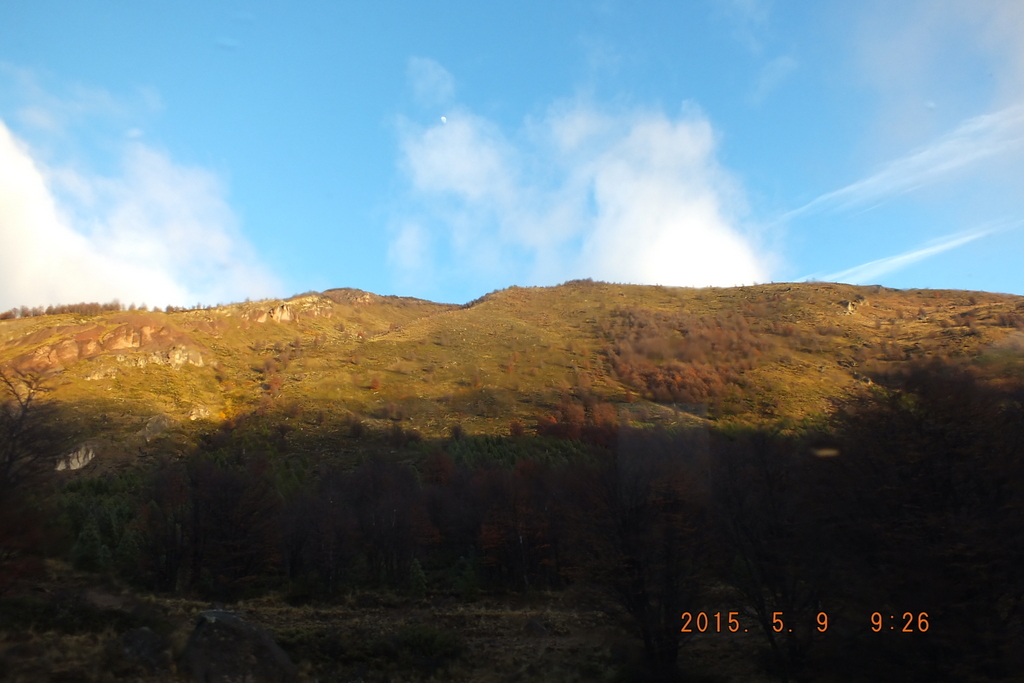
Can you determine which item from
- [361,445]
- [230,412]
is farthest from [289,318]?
[361,445]

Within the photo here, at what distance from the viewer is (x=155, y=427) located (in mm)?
70312

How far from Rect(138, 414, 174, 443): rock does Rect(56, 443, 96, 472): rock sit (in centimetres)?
607

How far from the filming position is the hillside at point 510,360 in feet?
196

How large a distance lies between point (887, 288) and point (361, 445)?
368ft

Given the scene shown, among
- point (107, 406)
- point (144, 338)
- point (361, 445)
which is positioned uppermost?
point (144, 338)

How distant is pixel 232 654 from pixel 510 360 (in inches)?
3295

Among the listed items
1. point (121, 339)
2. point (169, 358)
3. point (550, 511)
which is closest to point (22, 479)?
point (550, 511)

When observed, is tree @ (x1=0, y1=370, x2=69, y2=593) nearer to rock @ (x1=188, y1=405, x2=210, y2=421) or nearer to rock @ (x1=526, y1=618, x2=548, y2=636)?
rock @ (x1=526, y1=618, x2=548, y2=636)

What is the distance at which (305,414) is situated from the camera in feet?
265

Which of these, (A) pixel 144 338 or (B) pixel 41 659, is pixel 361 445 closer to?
(A) pixel 144 338

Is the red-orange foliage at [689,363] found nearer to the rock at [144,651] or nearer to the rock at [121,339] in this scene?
the rock at [144,651]

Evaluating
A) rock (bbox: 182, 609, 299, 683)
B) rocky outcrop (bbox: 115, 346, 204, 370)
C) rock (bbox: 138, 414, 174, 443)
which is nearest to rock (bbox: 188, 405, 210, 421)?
rock (bbox: 138, 414, 174, 443)

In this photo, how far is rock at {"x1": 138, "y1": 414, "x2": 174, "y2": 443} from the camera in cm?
6806

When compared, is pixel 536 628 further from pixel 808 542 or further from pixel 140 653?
pixel 140 653
